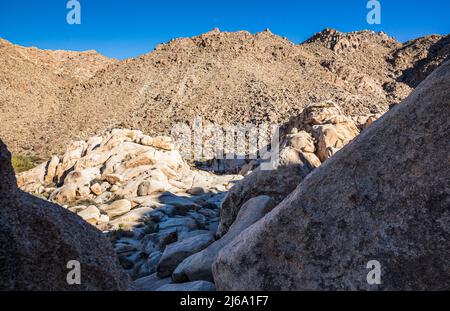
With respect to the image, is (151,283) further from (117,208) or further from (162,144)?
(162,144)

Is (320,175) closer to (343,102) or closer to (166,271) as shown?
(166,271)

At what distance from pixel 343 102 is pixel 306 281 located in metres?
45.0

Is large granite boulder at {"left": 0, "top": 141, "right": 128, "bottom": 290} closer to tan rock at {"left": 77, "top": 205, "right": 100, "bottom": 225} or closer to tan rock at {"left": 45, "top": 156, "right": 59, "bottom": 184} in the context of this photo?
tan rock at {"left": 77, "top": 205, "right": 100, "bottom": 225}

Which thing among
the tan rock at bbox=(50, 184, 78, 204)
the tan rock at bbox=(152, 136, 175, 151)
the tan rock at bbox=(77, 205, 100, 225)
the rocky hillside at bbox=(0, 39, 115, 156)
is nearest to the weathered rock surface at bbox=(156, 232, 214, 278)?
the tan rock at bbox=(77, 205, 100, 225)

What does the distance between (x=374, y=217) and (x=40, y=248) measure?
2.65 meters

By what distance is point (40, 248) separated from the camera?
257cm

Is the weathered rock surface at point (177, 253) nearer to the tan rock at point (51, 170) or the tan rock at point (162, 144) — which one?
the tan rock at point (162, 144)

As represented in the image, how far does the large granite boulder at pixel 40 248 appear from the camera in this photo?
Answer: 2422mm

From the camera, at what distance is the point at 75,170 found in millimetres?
18969

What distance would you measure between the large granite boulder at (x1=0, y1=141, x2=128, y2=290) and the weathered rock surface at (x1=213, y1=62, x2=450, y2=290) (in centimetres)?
138

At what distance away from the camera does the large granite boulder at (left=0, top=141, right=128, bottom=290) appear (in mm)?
2422

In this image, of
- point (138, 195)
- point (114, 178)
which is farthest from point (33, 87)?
point (138, 195)

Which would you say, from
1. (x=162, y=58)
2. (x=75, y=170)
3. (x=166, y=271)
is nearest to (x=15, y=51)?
(x=162, y=58)

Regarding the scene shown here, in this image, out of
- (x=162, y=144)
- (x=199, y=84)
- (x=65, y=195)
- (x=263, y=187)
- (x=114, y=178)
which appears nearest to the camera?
(x=263, y=187)
